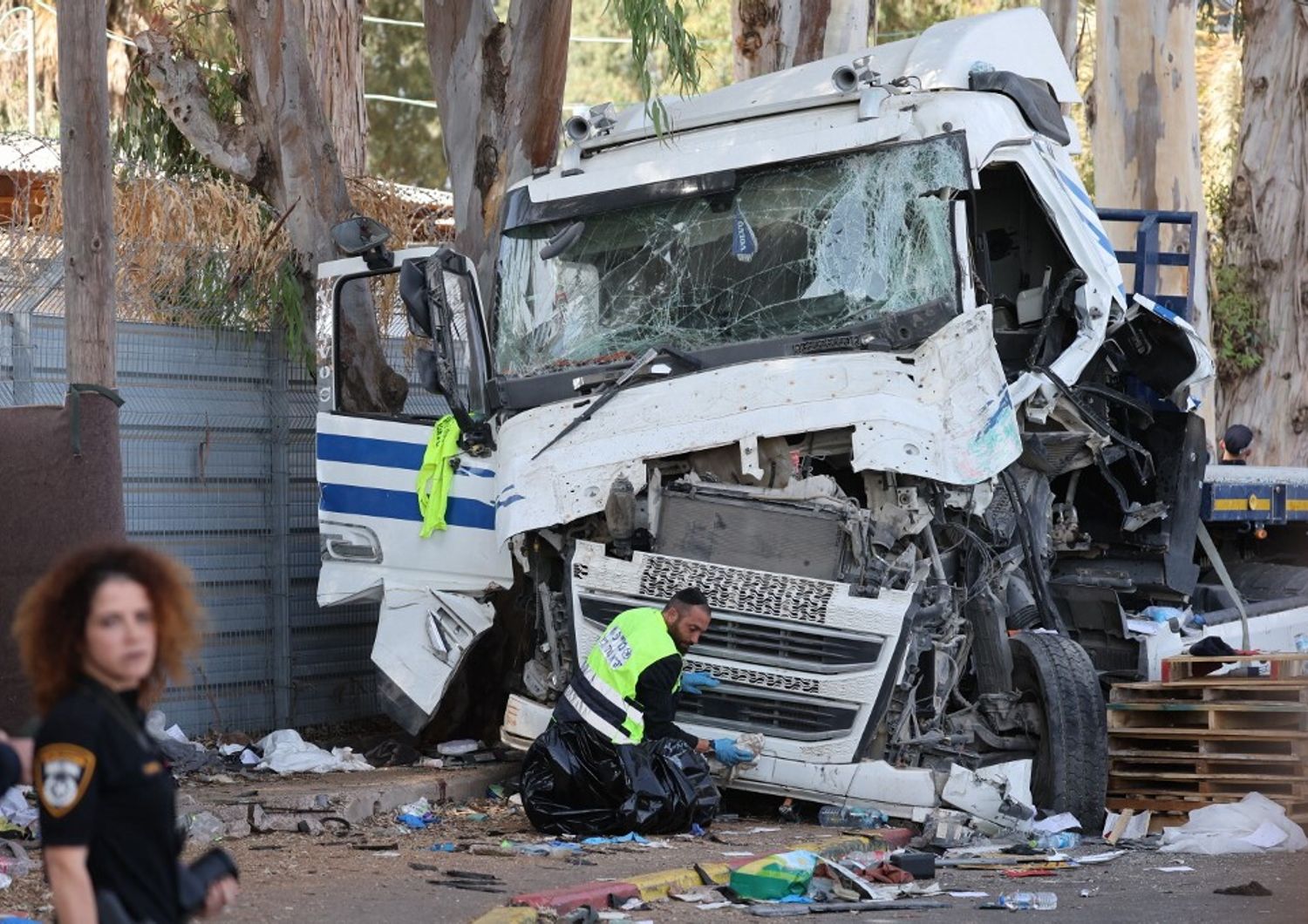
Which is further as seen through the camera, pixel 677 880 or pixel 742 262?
pixel 742 262

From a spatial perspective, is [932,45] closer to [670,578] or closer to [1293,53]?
[670,578]

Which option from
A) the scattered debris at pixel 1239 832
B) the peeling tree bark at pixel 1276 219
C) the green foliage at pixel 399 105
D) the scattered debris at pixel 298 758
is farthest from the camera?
the green foliage at pixel 399 105

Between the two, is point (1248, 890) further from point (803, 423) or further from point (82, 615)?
point (82, 615)

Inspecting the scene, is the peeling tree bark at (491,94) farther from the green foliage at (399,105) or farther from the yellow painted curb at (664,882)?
the green foliage at (399,105)

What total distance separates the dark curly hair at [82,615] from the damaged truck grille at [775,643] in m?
4.72

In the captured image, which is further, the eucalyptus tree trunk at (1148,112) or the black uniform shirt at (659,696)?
the eucalyptus tree trunk at (1148,112)

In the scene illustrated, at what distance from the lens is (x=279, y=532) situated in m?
11.5

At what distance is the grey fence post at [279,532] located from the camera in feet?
37.6

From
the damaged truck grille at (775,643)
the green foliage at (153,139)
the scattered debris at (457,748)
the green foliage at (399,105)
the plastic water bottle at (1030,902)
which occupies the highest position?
the green foliage at (399,105)

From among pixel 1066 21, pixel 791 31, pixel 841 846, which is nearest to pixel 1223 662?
pixel 841 846

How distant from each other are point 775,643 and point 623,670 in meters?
0.71

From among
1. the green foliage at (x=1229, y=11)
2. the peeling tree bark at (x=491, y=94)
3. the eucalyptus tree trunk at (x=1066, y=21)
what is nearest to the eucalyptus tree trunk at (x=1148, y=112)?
the eucalyptus tree trunk at (x=1066, y=21)

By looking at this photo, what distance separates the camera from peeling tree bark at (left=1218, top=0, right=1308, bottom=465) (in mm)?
22219

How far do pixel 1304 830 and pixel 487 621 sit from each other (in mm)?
4075
